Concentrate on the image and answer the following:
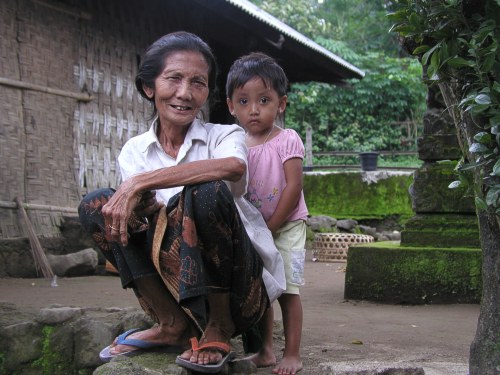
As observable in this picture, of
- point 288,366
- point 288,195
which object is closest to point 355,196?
point 288,195

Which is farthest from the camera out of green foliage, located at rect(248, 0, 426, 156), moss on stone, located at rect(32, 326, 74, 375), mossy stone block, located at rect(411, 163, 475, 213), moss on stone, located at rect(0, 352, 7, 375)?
green foliage, located at rect(248, 0, 426, 156)

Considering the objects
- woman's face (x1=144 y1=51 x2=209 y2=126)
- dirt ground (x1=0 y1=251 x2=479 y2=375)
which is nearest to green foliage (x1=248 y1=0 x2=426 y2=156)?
dirt ground (x1=0 y1=251 x2=479 y2=375)

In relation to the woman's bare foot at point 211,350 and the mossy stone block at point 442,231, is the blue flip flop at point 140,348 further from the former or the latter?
the mossy stone block at point 442,231

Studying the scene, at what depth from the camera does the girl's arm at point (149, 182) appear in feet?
7.85

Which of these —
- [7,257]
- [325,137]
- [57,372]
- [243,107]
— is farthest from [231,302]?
[325,137]

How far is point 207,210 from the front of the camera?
7.66ft

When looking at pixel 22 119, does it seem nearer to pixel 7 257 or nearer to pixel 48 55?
pixel 48 55

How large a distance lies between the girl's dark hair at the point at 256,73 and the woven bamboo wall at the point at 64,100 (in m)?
3.60

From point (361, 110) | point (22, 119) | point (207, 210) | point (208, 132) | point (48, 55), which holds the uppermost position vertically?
point (361, 110)

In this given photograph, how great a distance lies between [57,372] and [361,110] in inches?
845

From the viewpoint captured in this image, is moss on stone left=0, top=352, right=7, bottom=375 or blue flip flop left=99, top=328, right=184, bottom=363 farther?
moss on stone left=0, top=352, right=7, bottom=375

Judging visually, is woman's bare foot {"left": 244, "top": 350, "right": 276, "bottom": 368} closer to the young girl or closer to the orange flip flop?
the young girl

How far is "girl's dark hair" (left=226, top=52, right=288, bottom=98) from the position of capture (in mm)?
2973

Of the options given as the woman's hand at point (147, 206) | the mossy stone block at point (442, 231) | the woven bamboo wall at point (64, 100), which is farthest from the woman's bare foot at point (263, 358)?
the woven bamboo wall at point (64, 100)
